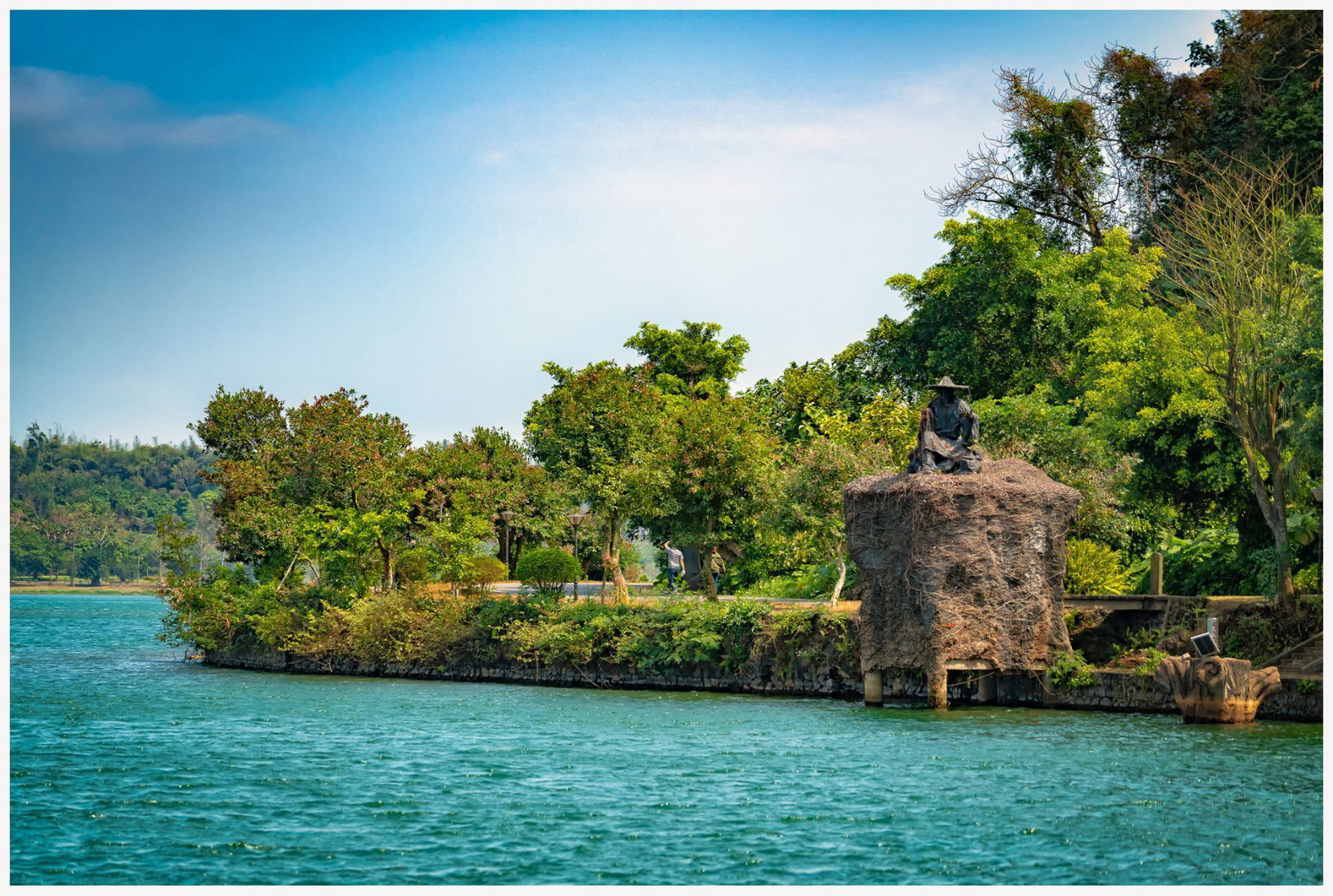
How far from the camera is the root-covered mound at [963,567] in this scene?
2600 cm

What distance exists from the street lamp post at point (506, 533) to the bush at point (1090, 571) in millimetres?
20208

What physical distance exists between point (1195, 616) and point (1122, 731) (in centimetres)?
466

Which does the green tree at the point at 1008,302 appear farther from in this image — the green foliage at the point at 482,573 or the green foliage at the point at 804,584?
the green foliage at the point at 482,573

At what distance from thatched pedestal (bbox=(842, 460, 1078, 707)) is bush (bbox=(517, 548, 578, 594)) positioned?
12764 mm

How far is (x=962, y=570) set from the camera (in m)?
25.9

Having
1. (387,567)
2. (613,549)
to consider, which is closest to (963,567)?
(387,567)

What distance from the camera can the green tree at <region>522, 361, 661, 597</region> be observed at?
46906 millimetres

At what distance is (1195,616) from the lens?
27406 millimetres

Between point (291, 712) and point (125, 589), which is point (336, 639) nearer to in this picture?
point (291, 712)

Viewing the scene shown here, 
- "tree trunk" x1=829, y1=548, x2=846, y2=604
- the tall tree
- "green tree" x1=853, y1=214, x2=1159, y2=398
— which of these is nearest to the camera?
the tall tree

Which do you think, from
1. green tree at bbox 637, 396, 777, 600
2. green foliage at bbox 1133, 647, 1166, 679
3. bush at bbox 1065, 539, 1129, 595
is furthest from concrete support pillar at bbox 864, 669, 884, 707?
green tree at bbox 637, 396, 777, 600

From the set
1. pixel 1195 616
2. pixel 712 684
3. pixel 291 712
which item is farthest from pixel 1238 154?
pixel 291 712

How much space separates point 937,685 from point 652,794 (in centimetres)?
869

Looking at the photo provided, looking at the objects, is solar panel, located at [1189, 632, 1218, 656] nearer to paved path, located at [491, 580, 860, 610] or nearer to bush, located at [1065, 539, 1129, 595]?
bush, located at [1065, 539, 1129, 595]
